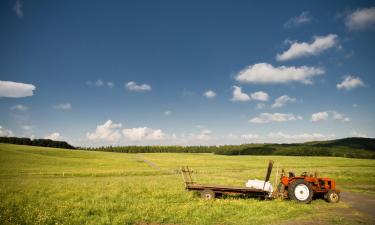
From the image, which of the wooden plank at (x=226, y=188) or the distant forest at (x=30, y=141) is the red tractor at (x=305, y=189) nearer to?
the wooden plank at (x=226, y=188)

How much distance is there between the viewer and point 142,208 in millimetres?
14633

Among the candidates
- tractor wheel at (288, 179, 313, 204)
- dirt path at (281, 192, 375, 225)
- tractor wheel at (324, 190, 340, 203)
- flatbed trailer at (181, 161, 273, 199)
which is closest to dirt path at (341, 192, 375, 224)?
dirt path at (281, 192, 375, 225)

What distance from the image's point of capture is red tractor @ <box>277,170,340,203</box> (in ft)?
54.3

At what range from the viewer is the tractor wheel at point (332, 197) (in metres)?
17.1

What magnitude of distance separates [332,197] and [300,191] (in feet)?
7.31

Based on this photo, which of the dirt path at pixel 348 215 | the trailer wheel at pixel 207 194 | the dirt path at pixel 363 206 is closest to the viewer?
the dirt path at pixel 348 215

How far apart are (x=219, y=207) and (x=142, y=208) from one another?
3882 mm

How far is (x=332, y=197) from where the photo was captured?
17.2 metres

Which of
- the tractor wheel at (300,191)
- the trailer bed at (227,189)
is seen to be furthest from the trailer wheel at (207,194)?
the tractor wheel at (300,191)

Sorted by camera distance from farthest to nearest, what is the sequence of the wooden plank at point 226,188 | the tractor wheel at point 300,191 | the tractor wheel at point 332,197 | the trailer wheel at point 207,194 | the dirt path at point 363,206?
the trailer wheel at point 207,194 → the tractor wheel at point 332,197 → the wooden plank at point 226,188 → the tractor wheel at point 300,191 → the dirt path at point 363,206

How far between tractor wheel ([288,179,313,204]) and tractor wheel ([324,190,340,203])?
1.61 m

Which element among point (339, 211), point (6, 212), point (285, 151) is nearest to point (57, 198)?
point (6, 212)

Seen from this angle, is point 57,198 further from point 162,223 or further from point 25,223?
point 162,223

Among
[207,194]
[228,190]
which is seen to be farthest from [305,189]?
[207,194]
